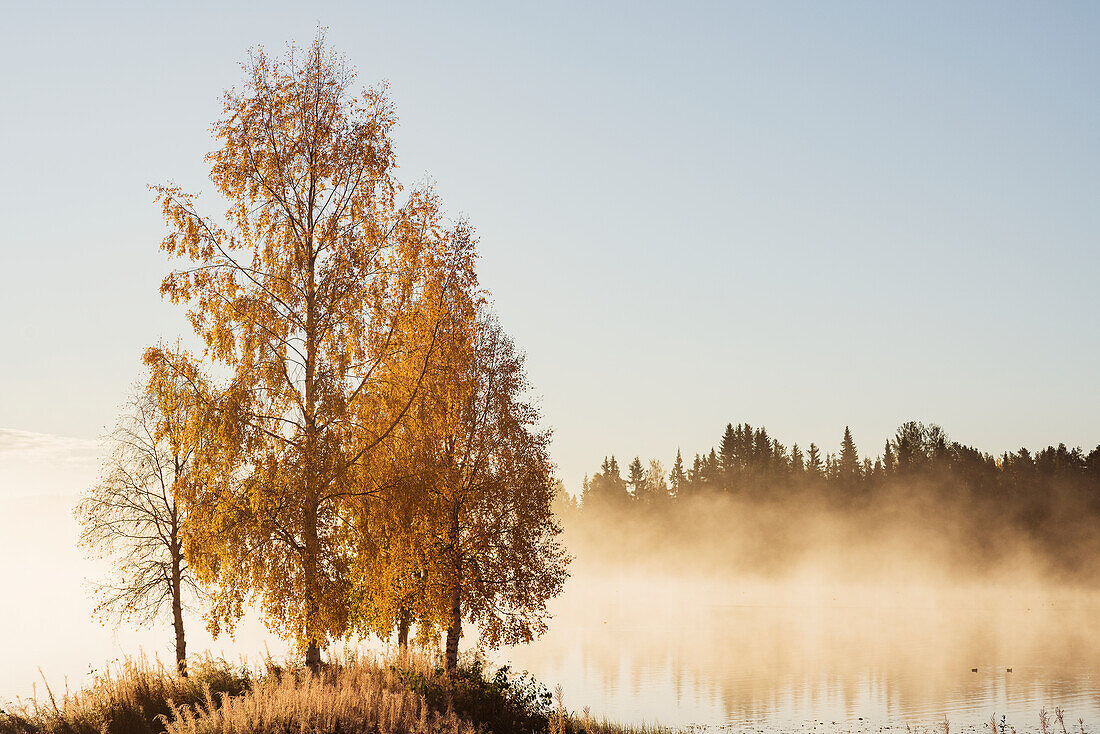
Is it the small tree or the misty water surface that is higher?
the small tree

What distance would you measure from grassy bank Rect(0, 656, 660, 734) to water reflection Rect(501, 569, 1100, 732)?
631 inches

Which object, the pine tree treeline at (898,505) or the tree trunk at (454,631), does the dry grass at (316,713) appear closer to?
the tree trunk at (454,631)

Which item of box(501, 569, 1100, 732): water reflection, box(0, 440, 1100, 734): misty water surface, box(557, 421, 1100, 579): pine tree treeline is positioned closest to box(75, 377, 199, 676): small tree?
box(0, 440, 1100, 734): misty water surface

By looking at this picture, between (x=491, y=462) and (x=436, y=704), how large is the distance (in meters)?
8.54

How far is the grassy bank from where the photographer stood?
13883 mm

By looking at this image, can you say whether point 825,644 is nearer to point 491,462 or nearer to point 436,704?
point 491,462

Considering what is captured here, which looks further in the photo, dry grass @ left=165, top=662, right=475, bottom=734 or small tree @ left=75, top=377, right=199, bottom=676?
small tree @ left=75, top=377, right=199, bottom=676

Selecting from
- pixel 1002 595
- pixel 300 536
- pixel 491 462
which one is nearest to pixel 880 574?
pixel 1002 595

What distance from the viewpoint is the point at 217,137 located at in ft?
60.8

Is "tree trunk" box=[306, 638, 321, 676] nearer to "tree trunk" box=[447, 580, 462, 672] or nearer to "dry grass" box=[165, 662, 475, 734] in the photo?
"dry grass" box=[165, 662, 475, 734]

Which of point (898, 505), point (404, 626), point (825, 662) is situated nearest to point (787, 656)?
point (825, 662)

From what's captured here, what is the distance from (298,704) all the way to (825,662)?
46466 millimetres

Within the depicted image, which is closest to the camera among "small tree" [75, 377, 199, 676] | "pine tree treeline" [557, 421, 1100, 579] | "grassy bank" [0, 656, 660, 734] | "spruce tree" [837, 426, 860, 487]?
"grassy bank" [0, 656, 660, 734]

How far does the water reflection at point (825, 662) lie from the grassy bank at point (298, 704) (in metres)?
16.0
